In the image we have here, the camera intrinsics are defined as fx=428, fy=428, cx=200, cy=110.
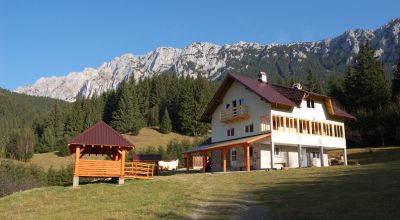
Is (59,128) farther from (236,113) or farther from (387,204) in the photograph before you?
(387,204)

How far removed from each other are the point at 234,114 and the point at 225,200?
26.7m

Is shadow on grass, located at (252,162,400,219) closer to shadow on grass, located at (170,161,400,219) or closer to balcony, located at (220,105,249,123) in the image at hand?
shadow on grass, located at (170,161,400,219)

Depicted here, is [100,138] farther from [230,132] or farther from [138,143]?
[138,143]

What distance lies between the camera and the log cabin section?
100 ft

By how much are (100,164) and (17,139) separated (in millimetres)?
79429

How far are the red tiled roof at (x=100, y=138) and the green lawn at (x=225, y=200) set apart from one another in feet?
10.9

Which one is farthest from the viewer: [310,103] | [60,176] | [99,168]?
[60,176]

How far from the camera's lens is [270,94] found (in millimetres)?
45531

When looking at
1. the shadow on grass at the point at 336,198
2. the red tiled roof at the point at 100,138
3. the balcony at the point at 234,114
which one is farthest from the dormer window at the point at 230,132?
the shadow on grass at the point at 336,198

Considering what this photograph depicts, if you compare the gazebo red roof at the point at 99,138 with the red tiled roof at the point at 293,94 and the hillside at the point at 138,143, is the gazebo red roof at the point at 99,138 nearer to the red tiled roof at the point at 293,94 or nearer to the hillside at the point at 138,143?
the red tiled roof at the point at 293,94

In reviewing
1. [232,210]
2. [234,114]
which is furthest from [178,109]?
[232,210]

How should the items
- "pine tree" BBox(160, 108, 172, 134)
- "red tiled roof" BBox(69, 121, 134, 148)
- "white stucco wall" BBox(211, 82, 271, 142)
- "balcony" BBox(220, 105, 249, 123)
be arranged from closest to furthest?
"red tiled roof" BBox(69, 121, 134, 148) < "white stucco wall" BBox(211, 82, 271, 142) < "balcony" BBox(220, 105, 249, 123) < "pine tree" BBox(160, 108, 172, 134)

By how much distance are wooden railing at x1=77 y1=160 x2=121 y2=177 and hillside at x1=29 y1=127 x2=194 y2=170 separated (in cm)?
5903

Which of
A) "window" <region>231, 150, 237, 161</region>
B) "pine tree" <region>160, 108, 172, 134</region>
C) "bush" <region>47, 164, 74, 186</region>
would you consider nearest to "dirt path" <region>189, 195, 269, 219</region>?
"window" <region>231, 150, 237, 161</region>
